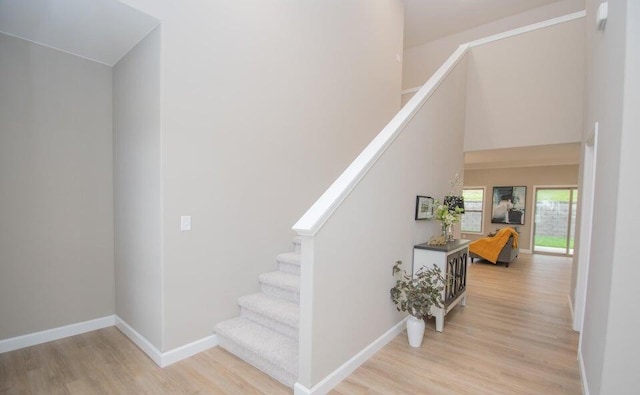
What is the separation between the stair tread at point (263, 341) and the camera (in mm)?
2117

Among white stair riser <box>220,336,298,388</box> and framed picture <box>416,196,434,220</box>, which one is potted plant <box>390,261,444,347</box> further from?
white stair riser <box>220,336,298,388</box>

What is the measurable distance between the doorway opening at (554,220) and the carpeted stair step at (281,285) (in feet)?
29.8

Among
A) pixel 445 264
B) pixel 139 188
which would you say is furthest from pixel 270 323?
pixel 445 264

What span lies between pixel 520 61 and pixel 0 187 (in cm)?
643

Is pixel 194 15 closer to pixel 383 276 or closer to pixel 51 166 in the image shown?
pixel 51 166

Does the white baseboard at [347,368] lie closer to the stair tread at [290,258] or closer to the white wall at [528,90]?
the stair tread at [290,258]

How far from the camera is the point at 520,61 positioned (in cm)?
446

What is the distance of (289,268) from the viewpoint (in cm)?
299

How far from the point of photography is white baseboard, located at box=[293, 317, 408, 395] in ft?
6.34

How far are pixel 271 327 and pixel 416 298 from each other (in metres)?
1.31

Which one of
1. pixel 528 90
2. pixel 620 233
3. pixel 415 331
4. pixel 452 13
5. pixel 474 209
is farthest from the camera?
pixel 474 209

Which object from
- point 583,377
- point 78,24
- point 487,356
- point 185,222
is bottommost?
point 487,356

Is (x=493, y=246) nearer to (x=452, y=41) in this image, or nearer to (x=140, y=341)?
(x=452, y=41)

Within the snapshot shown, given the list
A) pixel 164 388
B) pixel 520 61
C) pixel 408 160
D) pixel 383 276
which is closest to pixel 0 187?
pixel 164 388
